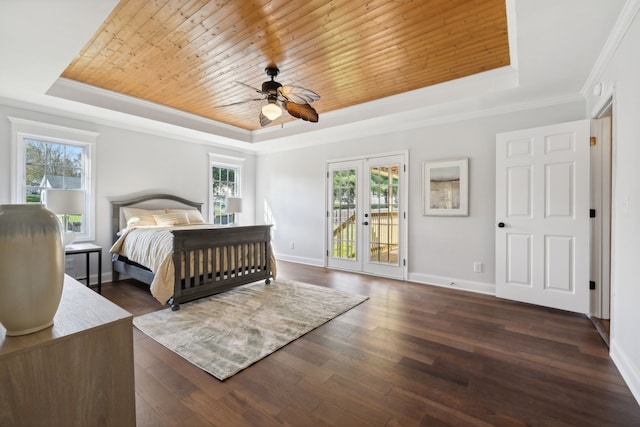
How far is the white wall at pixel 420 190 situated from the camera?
3809mm

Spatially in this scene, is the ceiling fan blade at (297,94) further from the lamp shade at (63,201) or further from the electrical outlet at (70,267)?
the electrical outlet at (70,267)

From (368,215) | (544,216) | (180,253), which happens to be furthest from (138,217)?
(544,216)

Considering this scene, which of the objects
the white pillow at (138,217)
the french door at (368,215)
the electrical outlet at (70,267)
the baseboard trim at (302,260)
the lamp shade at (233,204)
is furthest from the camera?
the baseboard trim at (302,260)

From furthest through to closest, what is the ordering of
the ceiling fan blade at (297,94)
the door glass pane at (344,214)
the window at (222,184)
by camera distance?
the window at (222,184), the door glass pane at (344,214), the ceiling fan blade at (297,94)

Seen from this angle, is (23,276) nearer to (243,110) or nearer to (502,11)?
(502,11)

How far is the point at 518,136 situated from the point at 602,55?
1.07 metres

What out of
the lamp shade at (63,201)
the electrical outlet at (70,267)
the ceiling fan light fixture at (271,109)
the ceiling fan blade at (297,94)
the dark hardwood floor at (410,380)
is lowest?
the dark hardwood floor at (410,380)

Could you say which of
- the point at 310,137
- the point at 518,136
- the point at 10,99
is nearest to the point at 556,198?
the point at 518,136

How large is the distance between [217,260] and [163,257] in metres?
0.61

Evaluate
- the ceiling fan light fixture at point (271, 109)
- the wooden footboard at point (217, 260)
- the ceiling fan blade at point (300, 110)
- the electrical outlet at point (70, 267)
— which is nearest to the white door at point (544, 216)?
the ceiling fan blade at point (300, 110)

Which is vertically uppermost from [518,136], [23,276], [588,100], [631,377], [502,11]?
[502,11]

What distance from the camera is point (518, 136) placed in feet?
11.2

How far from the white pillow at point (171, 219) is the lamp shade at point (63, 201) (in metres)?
1.10

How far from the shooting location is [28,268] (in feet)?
2.92
